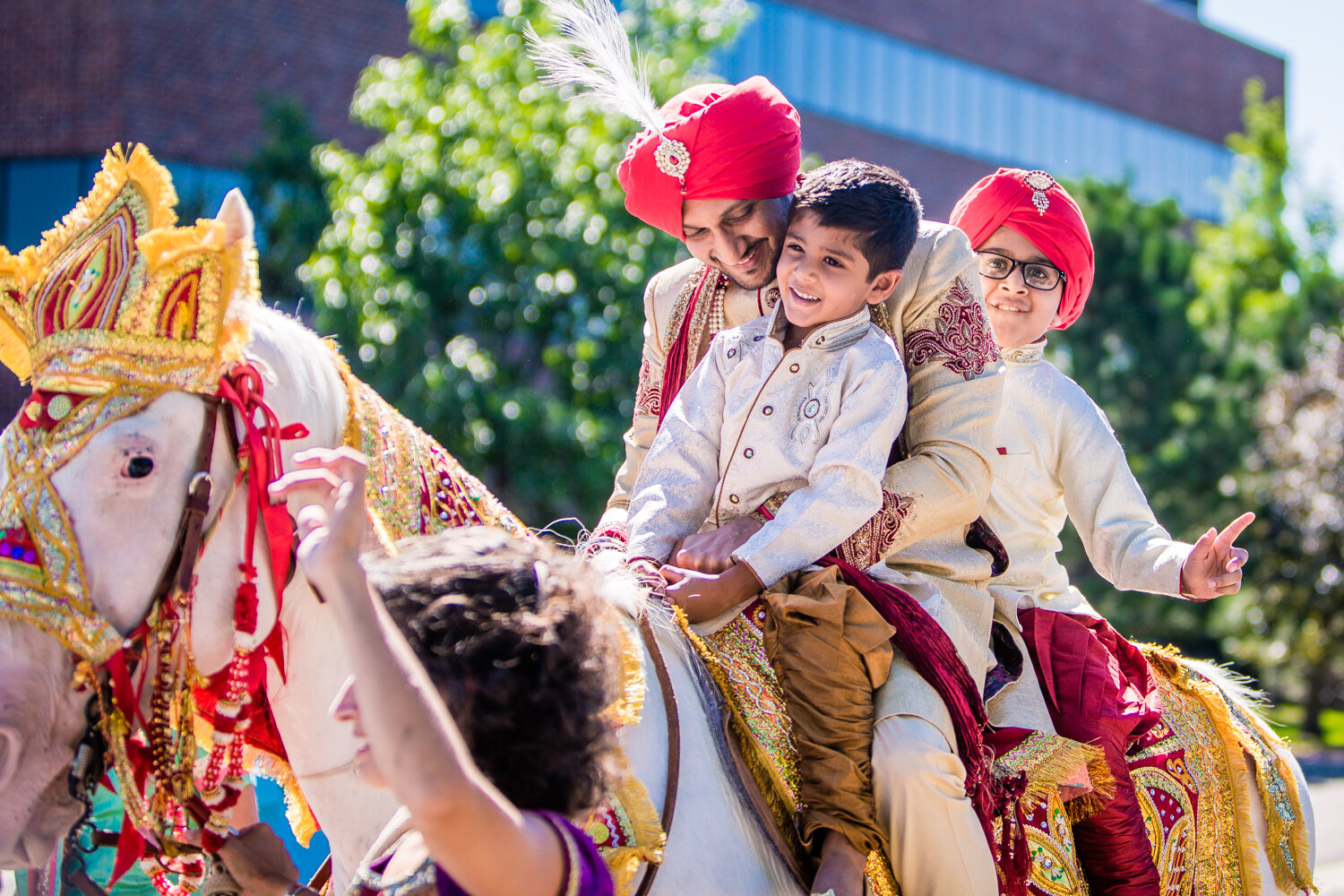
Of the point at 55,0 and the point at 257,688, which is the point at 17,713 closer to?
the point at 257,688

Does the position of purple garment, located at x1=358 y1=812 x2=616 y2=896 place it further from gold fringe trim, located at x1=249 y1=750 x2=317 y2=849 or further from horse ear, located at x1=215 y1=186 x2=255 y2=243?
horse ear, located at x1=215 y1=186 x2=255 y2=243

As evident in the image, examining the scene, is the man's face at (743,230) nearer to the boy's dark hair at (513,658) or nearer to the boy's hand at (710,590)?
the boy's hand at (710,590)

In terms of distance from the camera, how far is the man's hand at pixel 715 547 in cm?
236

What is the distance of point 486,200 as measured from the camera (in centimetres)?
981

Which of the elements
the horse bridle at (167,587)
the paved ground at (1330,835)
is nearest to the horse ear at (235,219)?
the horse bridle at (167,587)

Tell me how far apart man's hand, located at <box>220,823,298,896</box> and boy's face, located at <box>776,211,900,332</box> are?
1.50 metres

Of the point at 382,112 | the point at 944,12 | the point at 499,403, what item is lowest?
the point at 499,403

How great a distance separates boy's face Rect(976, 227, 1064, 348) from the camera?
352 cm

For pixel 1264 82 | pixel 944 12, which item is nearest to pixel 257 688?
pixel 944 12

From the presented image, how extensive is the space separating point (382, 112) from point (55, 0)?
8121 mm

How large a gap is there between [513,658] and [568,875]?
0.27 meters

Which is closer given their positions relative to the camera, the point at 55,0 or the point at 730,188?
the point at 730,188

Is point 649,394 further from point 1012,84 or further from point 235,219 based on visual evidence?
point 1012,84

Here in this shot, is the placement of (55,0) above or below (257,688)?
above
